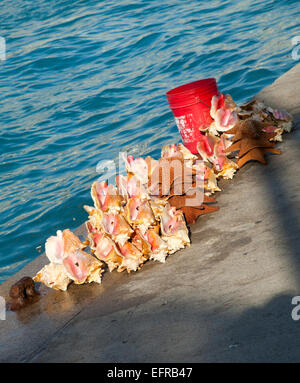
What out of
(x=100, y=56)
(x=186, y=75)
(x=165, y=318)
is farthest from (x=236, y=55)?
(x=165, y=318)

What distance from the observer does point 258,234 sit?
8.99ft

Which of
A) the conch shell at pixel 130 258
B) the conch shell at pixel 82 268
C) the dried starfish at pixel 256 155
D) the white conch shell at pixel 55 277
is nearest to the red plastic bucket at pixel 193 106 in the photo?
the dried starfish at pixel 256 155

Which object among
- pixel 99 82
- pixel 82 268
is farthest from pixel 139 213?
pixel 99 82

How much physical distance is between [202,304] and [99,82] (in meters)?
7.60

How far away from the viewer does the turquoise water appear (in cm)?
607

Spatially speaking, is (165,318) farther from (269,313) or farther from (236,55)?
(236,55)

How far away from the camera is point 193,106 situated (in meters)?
4.29

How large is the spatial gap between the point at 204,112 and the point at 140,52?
20.7 feet

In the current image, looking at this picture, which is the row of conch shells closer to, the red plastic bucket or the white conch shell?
the white conch shell

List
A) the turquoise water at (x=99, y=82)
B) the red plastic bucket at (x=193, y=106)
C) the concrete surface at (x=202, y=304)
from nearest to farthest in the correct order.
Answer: the concrete surface at (x=202, y=304) → the red plastic bucket at (x=193, y=106) → the turquoise water at (x=99, y=82)

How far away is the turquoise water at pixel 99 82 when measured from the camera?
607cm

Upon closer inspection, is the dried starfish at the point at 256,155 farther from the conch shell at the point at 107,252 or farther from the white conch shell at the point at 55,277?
the white conch shell at the point at 55,277

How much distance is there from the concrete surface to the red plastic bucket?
1.15m

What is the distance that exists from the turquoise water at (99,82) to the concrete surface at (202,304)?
7.32 ft
